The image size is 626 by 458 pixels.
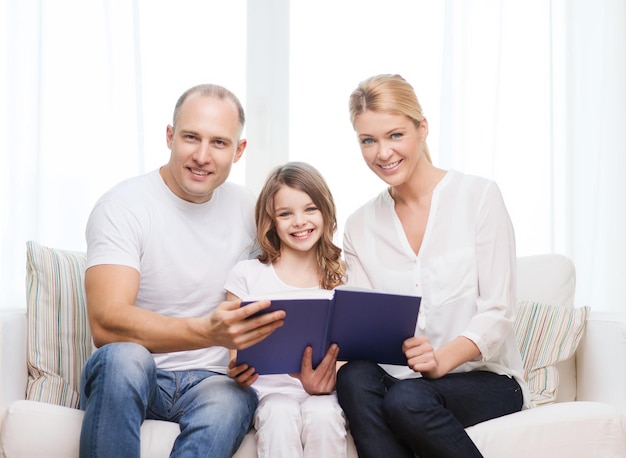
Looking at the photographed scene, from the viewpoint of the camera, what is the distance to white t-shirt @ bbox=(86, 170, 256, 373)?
1973 mm

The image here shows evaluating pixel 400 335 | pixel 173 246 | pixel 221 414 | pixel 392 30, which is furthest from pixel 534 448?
pixel 392 30

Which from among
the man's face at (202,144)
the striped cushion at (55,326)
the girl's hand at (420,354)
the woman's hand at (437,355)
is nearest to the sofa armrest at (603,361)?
the woman's hand at (437,355)

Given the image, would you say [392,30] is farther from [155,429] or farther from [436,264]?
[155,429]

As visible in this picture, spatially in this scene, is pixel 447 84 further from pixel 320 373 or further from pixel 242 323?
pixel 242 323

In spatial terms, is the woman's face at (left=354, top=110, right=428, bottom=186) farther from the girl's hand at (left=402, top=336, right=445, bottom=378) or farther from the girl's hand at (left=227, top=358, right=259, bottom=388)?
the girl's hand at (left=227, top=358, right=259, bottom=388)

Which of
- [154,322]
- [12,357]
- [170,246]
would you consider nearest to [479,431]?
[154,322]

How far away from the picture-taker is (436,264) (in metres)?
1.99

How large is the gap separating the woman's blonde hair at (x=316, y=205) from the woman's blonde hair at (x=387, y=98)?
0.24m

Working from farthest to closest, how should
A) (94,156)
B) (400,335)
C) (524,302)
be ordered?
(94,156), (524,302), (400,335)

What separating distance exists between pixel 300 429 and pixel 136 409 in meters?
0.38

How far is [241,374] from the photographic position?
5.99 ft

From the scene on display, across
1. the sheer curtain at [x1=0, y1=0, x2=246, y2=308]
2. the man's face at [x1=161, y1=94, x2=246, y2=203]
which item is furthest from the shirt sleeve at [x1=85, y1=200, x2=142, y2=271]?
the sheer curtain at [x1=0, y1=0, x2=246, y2=308]

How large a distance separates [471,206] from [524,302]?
532 millimetres

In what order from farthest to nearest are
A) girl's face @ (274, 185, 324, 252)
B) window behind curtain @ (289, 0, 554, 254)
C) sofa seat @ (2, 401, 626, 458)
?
window behind curtain @ (289, 0, 554, 254) → girl's face @ (274, 185, 324, 252) → sofa seat @ (2, 401, 626, 458)
